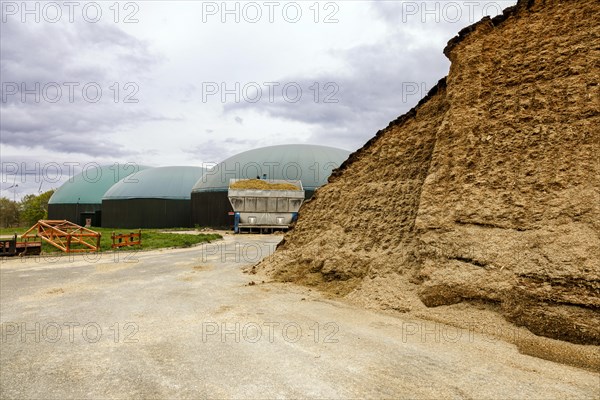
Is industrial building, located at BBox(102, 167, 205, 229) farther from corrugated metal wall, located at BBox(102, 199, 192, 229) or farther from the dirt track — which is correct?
the dirt track

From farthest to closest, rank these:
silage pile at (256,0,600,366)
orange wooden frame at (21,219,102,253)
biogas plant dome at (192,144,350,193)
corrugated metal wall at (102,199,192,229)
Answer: corrugated metal wall at (102,199,192,229) < biogas plant dome at (192,144,350,193) < orange wooden frame at (21,219,102,253) < silage pile at (256,0,600,366)

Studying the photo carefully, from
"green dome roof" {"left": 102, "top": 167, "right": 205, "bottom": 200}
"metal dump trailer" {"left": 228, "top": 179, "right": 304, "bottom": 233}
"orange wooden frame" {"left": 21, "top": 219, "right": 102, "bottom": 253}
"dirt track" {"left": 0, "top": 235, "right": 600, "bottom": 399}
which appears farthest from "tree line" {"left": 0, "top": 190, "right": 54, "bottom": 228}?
"dirt track" {"left": 0, "top": 235, "right": 600, "bottom": 399}

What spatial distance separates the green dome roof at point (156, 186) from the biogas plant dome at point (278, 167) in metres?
5.11

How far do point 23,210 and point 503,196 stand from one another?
88621 millimetres

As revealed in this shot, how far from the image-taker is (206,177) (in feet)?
168

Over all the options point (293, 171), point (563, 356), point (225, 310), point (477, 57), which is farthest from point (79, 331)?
point (293, 171)

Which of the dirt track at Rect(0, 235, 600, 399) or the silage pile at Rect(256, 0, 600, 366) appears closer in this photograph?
the dirt track at Rect(0, 235, 600, 399)

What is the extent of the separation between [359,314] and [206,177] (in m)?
45.7

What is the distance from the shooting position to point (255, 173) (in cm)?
4828

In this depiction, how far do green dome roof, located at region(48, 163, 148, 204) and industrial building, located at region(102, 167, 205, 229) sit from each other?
750 cm

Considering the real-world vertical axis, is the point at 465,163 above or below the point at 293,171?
below

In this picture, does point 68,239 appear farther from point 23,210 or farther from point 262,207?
Answer: point 23,210

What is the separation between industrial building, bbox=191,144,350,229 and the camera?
46.3 meters

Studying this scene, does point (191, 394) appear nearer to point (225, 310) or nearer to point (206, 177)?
point (225, 310)
